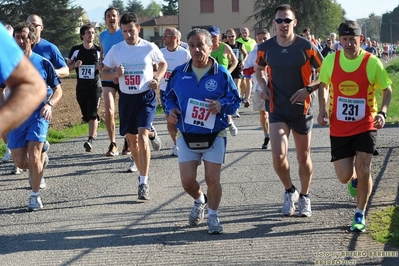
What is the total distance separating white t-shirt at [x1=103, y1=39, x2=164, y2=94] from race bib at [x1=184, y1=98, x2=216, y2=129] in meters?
2.37

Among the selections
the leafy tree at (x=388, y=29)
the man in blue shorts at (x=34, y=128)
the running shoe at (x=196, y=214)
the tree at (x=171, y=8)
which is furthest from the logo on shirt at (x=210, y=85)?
the tree at (x=171, y=8)

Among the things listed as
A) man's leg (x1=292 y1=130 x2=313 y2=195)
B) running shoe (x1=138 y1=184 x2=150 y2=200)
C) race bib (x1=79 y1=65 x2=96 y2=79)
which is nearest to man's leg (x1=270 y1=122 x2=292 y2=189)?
man's leg (x1=292 y1=130 x2=313 y2=195)

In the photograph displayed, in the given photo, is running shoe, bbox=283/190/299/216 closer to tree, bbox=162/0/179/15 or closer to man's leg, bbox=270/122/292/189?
man's leg, bbox=270/122/292/189

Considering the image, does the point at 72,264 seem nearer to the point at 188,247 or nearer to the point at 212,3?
the point at 188,247

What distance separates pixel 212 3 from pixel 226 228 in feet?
270

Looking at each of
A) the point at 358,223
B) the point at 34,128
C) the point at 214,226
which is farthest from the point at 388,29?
the point at 214,226

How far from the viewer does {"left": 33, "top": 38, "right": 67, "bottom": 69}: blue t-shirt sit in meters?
9.66

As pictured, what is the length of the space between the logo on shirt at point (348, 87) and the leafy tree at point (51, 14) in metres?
64.7

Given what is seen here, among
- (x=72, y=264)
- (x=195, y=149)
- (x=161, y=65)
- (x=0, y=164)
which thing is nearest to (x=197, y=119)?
(x=195, y=149)

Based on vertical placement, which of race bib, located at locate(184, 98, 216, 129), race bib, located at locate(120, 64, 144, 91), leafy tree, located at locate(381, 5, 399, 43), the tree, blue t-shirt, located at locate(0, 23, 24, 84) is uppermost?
the tree

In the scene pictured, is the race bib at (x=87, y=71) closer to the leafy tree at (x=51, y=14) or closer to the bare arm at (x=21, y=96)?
the bare arm at (x=21, y=96)

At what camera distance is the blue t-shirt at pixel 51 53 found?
380 inches

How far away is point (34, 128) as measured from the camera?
8430mm

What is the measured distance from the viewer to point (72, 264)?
6.27m
